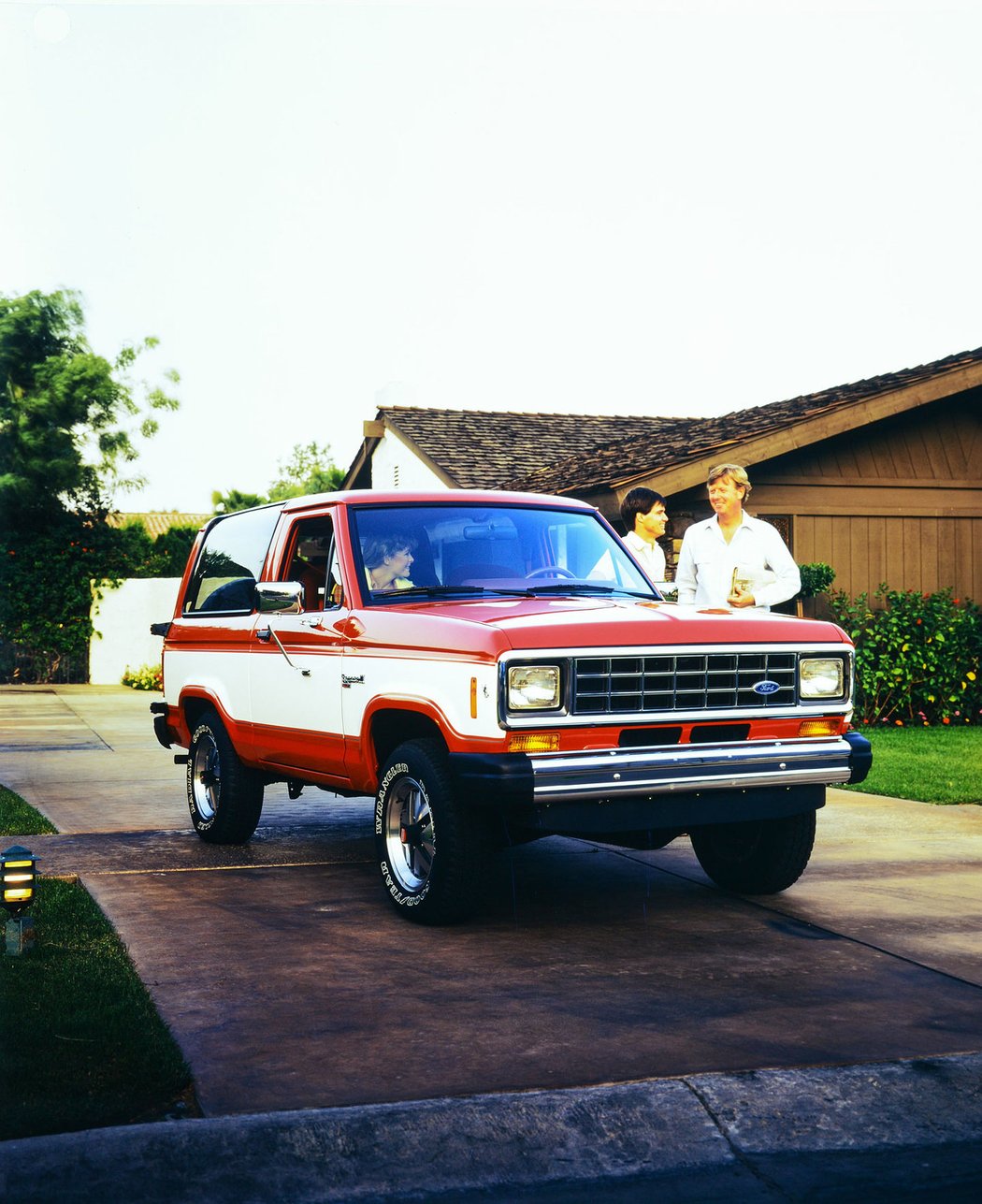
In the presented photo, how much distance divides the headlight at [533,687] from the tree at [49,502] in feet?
66.3

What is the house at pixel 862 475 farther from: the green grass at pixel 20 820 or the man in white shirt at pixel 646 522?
the green grass at pixel 20 820

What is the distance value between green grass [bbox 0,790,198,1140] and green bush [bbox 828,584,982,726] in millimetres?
11218

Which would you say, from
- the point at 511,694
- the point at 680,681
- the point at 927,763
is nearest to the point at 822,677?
the point at 680,681

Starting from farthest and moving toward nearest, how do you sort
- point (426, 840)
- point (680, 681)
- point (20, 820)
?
point (20, 820)
point (426, 840)
point (680, 681)

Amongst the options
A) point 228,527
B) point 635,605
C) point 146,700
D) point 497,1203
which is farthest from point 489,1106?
point 146,700

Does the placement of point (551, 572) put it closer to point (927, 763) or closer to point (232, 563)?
point (232, 563)

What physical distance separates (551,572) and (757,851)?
174 centimetres

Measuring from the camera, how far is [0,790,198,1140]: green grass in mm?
4168

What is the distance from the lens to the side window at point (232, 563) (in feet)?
27.5

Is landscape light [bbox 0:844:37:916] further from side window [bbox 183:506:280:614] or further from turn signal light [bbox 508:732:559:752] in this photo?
side window [bbox 183:506:280:614]

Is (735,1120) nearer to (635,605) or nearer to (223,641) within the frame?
(635,605)

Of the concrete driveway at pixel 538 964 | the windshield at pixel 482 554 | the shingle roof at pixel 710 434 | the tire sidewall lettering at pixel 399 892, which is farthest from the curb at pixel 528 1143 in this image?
the shingle roof at pixel 710 434

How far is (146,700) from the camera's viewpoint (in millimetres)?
22312

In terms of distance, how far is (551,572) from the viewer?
7484 mm
